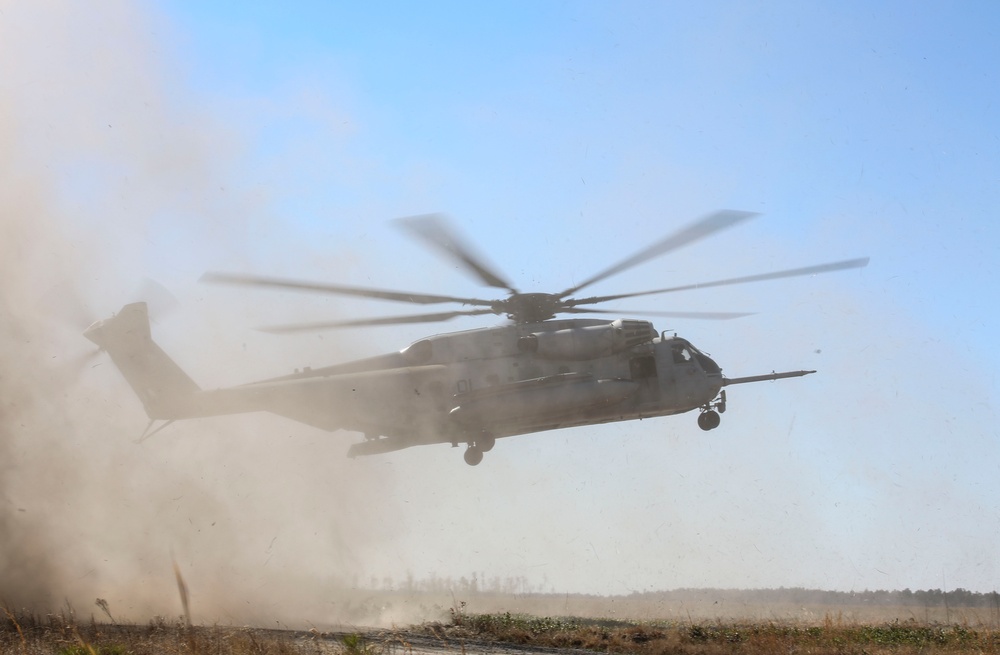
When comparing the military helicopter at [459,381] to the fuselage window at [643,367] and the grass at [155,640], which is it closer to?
the fuselage window at [643,367]

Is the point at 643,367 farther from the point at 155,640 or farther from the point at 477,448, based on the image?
the point at 155,640

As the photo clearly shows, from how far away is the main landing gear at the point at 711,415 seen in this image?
19406 mm

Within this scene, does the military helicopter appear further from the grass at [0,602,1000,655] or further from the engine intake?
the grass at [0,602,1000,655]

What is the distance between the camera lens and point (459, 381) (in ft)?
58.1

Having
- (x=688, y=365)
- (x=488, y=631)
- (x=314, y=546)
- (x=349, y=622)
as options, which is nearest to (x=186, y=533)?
(x=314, y=546)

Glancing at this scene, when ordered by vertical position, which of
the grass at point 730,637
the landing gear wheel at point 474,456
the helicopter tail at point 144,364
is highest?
the helicopter tail at point 144,364

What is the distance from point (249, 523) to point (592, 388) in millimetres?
7944

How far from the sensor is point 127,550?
1891 centimetres

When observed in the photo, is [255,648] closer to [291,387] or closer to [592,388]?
[291,387]

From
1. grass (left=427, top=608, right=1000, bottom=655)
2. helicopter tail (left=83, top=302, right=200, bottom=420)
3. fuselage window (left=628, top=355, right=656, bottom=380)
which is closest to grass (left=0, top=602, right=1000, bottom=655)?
grass (left=427, top=608, right=1000, bottom=655)

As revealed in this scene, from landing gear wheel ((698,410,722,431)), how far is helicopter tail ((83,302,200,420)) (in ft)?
33.3

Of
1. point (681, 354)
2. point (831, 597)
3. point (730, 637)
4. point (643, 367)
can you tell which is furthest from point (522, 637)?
point (831, 597)

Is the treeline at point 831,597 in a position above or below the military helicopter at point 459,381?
below

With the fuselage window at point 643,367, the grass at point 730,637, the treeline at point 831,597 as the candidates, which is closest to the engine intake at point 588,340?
the fuselage window at point 643,367
